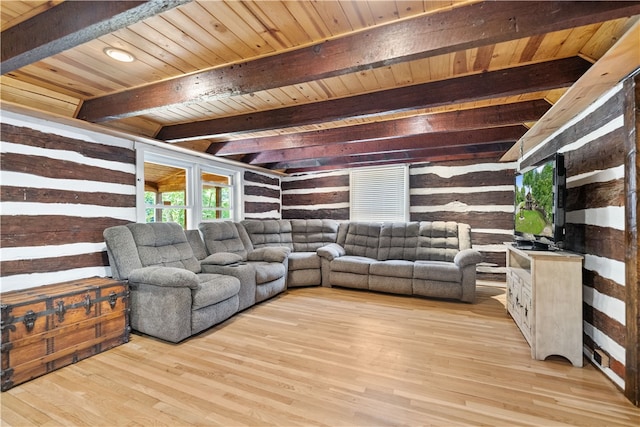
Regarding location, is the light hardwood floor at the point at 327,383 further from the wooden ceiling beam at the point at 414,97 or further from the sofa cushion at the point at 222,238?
the wooden ceiling beam at the point at 414,97

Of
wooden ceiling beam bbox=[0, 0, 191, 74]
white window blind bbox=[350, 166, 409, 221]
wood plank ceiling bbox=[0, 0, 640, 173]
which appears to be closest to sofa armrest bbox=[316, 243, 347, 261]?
white window blind bbox=[350, 166, 409, 221]

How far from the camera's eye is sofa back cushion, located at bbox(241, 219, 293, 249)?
491 cm

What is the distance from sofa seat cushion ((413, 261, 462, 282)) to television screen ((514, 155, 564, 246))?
35.9 inches

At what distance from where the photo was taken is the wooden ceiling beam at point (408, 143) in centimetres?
370

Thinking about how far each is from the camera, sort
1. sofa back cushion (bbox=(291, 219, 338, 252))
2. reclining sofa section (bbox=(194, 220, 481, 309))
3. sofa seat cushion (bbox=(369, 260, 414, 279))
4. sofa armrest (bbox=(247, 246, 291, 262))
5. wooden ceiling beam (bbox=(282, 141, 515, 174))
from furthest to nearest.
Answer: sofa back cushion (bbox=(291, 219, 338, 252)) < wooden ceiling beam (bbox=(282, 141, 515, 174)) < sofa armrest (bbox=(247, 246, 291, 262)) < sofa seat cushion (bbox=(369, 260, 414, 279)) < reclining sofa section (bbox=(194, 220, 481, 309))

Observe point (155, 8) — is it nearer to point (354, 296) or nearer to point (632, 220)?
point (632, 220)

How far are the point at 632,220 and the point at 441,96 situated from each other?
4.98 feet

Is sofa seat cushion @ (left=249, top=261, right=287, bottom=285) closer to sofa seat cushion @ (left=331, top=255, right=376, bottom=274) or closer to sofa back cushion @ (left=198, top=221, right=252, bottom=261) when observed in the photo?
sofa back cushion @ (left=198, top=221, right=252, bottom=261)

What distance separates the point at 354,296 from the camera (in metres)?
4.12

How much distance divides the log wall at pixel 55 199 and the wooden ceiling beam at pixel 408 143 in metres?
2.34

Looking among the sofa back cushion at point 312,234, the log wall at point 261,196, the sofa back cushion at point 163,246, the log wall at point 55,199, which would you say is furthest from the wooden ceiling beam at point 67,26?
the sofa back cushion at point 312,234

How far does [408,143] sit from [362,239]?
1.80 meters

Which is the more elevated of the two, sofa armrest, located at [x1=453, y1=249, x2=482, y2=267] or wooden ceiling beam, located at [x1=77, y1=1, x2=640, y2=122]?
wooden ceiling beam, located at [x1=77, y1=1, x2=640, y2=122]

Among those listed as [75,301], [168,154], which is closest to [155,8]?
[75,301]
